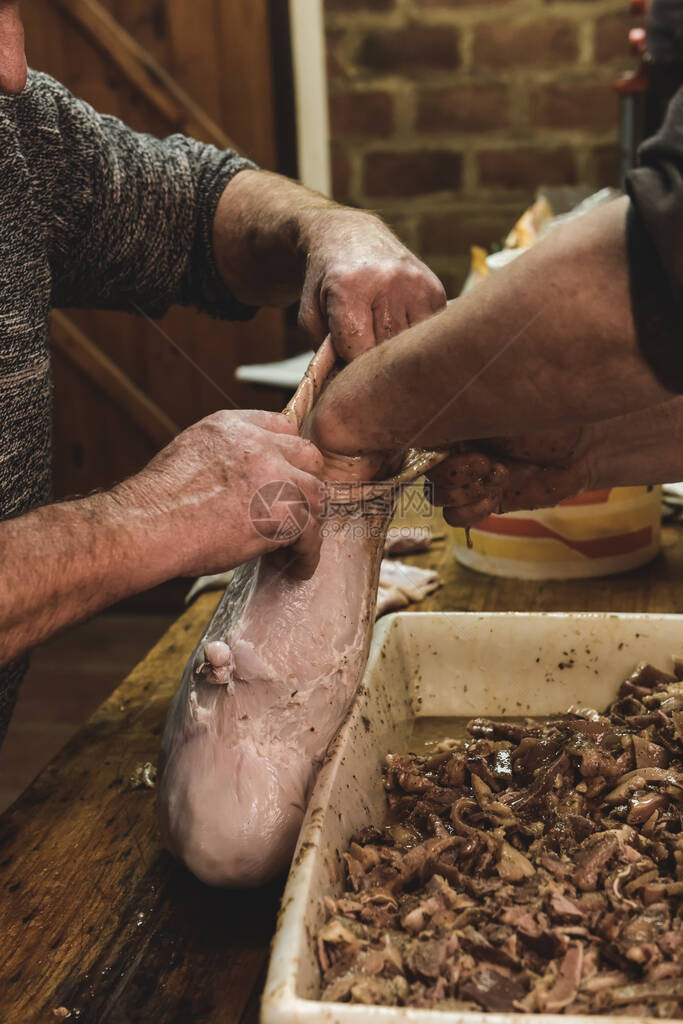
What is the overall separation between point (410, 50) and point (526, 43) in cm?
43

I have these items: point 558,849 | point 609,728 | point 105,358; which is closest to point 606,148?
point 105,358

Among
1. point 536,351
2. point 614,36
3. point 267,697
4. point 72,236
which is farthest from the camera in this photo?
point 614,36

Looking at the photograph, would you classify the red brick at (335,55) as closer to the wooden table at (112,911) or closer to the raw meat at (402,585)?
the raw meat at (402,585)

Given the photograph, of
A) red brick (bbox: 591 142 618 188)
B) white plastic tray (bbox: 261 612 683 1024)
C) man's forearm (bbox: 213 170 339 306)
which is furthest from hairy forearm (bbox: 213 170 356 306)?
red brick (bbox: 591 142 618 188)

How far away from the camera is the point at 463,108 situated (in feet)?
12.2

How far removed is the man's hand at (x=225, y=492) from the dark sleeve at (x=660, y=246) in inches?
18.8

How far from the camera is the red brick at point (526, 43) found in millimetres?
3568

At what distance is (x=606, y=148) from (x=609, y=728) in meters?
2.93

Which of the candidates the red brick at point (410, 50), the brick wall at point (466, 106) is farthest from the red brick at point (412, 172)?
the red brick at point (410, 50)

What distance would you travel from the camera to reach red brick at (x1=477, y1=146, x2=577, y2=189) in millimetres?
3736

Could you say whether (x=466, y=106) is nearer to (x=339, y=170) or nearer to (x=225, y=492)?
(x=339, y=170)

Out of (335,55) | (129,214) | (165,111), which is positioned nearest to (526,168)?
(335,55)

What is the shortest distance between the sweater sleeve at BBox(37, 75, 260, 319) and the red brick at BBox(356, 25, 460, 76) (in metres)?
2.01

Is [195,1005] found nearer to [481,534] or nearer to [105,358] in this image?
[481,534]
